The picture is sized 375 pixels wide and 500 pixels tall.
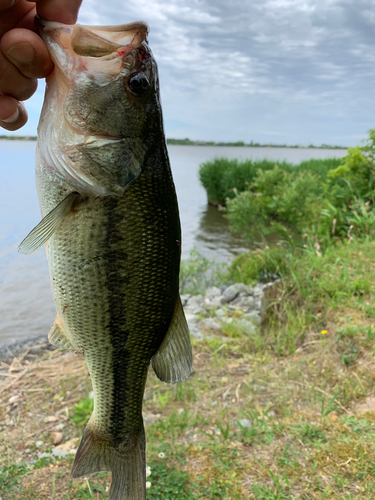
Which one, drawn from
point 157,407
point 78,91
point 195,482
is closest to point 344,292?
point 157,407

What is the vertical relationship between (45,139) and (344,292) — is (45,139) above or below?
above

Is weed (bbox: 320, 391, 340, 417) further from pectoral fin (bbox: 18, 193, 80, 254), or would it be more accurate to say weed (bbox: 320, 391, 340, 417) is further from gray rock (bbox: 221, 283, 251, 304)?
gray rock (bbox: 221, 283, 251, 304)

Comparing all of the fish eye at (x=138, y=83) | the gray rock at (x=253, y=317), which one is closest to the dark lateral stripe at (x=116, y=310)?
the fish eye at (x=138, y=83)

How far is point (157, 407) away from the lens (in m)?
3.95

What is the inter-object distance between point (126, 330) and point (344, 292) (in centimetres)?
467

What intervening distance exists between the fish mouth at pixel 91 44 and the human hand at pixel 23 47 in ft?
0.17

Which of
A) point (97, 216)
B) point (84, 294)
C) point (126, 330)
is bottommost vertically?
point (126, 330)

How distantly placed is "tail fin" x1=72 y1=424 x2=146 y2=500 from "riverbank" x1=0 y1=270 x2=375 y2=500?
1177mm

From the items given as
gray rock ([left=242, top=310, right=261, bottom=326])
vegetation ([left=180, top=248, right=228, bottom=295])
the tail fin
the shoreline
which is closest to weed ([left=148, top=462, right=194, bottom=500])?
the tail fin

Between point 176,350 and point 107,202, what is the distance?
68cm

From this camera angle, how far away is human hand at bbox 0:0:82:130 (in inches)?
56.6

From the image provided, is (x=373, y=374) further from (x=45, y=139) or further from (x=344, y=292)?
(x=45, y=139)

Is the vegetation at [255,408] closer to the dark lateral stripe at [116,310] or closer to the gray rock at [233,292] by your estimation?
the gray rock at [233,292]

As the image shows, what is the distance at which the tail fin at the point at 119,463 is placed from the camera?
1624 mm
